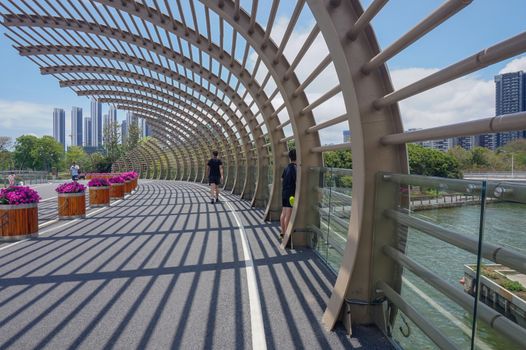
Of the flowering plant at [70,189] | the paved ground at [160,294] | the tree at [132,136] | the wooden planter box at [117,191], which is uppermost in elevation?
the tree at [132,136]

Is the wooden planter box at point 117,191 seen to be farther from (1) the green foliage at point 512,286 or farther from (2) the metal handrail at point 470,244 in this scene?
(1) the green foliage at point 512,286

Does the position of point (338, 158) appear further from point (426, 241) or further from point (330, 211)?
point (426, 241)

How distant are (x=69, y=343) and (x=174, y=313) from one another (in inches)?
39.6

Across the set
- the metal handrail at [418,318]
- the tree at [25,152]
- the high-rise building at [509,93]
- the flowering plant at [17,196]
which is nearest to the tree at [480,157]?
the high-rise building at [509,93]

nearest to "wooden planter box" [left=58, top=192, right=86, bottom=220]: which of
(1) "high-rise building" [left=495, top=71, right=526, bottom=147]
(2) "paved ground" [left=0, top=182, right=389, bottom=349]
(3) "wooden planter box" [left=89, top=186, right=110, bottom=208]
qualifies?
(2) "paved ground" [left=0, top=182, right=389, bottom=349]

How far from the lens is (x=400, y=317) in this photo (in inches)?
126

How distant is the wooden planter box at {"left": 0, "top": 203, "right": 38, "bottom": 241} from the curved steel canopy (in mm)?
5522

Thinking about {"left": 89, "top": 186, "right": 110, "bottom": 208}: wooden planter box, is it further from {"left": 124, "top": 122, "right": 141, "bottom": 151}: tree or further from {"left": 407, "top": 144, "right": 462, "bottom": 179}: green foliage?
{"left": 124, "top": 122, "right": 141, "bottom": 151}: tree

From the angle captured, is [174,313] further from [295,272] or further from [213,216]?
[213,216]

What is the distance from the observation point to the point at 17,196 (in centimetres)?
769

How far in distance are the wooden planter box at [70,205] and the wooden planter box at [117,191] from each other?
6.27 m

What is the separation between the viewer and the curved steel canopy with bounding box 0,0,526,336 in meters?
3.50

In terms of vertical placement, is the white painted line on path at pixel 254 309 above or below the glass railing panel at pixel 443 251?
below

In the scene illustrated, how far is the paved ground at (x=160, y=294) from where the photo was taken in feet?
10.8
